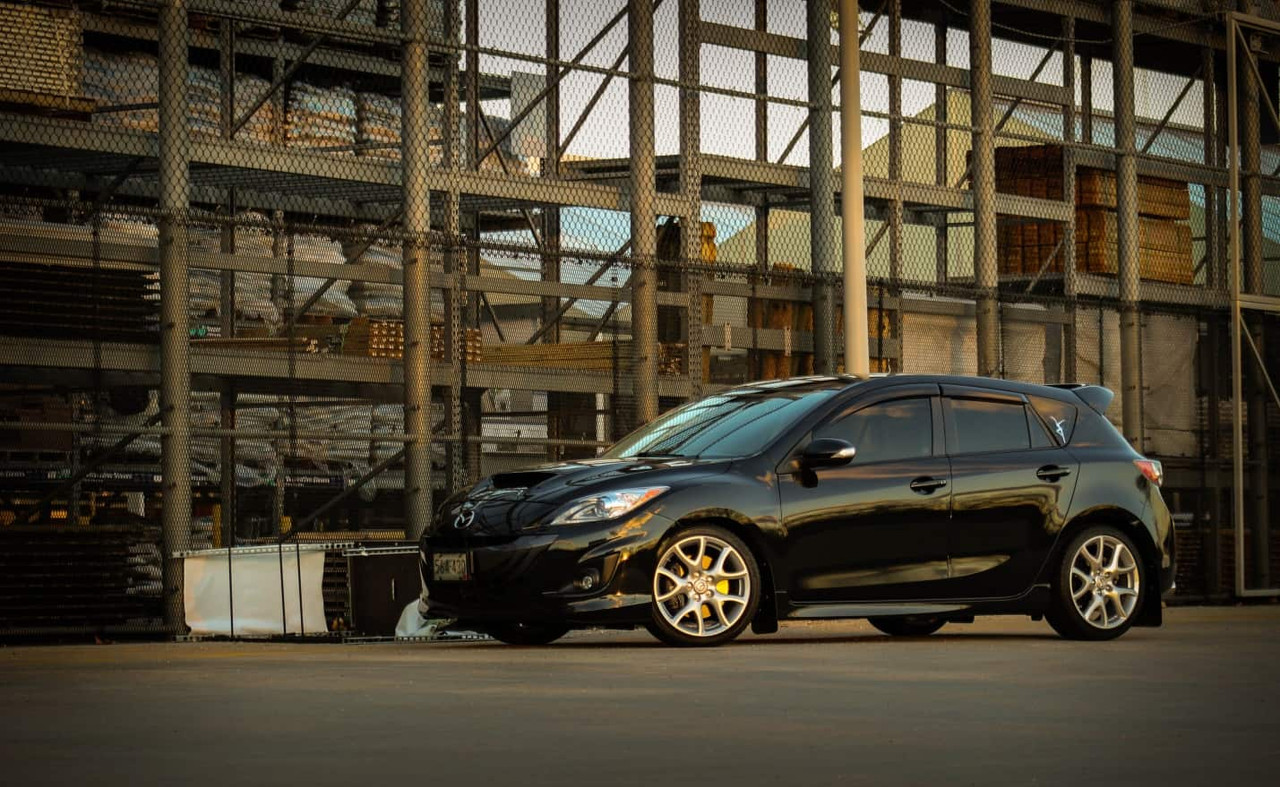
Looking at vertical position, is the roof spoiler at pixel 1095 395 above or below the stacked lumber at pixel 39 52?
below

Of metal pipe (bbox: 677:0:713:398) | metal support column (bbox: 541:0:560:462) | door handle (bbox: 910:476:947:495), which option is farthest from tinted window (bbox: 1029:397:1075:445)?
metal pipe (bbox: 677:0:713:398)

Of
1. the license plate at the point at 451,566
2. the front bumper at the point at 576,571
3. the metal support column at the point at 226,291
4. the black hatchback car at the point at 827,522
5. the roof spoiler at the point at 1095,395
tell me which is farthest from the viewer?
the metal support column at the point at 226,291

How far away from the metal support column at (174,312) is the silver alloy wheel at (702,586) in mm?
4545

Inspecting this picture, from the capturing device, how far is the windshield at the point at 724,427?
1282 centimetres

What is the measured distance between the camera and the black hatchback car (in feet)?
39.5

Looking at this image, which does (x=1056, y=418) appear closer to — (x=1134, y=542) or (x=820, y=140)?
(x=1134, y=542)

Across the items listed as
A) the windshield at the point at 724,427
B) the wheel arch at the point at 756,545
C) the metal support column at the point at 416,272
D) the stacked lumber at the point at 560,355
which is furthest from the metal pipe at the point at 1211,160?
the wheel arch at the point at 756,545

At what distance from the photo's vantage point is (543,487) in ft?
40.1

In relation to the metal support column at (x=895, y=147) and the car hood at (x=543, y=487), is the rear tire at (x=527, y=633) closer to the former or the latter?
the car hood at (x=543, y=487)

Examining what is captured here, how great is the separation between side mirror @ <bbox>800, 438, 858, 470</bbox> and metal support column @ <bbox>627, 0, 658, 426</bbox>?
729 cm

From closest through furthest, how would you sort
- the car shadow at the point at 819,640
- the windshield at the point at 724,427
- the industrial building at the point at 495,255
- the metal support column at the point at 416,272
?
the car shadow at the point at 819,640
the windshield at the point at 724,427
the industrial building at the point at 495,255
the metal support column at the point at 416,272

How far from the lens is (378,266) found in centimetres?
2377

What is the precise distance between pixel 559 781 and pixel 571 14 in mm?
16633

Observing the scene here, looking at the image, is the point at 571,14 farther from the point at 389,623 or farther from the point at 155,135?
the point at 389,623
